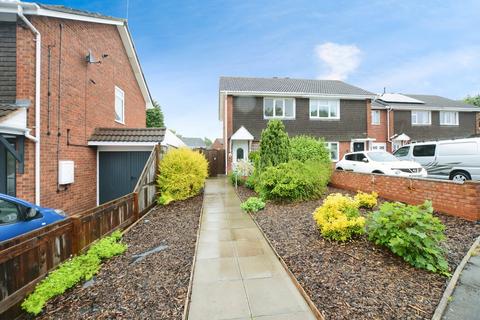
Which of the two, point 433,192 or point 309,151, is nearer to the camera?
point 433,192

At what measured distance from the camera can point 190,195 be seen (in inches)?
340

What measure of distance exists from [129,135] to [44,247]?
242 inches

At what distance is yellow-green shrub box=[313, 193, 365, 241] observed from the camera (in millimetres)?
4016

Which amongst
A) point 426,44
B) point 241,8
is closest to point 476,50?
point 426,44

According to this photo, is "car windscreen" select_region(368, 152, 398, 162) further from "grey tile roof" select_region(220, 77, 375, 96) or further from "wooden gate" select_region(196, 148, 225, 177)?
"wooden gate" select_region(196, 148, 225, 177)

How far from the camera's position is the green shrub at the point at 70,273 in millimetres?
2762

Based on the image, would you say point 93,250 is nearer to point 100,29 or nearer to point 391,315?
point 391,315

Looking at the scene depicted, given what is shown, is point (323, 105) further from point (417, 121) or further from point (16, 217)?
point (16, 217)

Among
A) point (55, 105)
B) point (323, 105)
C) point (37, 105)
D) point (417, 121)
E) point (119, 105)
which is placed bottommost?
point (37, 105)

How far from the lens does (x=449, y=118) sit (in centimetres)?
1978

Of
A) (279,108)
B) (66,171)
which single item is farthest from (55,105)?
(279,108)

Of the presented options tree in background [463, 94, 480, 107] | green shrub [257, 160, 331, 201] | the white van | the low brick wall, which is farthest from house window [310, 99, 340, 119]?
tree in background [463, 94, 480, 107]

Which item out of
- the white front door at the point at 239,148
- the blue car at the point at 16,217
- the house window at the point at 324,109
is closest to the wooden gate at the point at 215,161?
the white front door at the point at 239,148

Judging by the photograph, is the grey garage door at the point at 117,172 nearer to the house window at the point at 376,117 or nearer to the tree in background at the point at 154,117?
the house window at the point at 376,117
